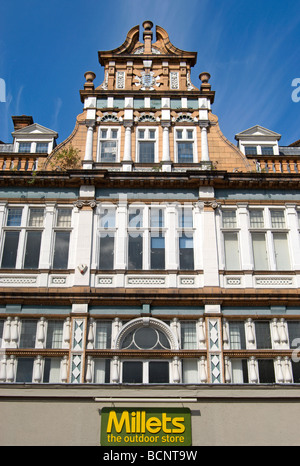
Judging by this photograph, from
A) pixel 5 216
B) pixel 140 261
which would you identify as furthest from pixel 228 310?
pixel 5 216

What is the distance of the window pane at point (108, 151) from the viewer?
A: 76.9ft

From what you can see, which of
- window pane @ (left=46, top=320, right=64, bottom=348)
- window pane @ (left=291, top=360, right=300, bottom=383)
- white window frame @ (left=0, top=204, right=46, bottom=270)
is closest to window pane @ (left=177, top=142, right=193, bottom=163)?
white window frame @ (left=0, top=204, right=46, bottom=270)

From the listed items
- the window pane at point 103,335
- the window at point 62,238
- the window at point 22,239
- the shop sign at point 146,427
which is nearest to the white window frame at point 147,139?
the window at point 62,238

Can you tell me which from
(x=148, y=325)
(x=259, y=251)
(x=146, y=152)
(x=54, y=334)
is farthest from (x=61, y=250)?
(x=259, y=251)

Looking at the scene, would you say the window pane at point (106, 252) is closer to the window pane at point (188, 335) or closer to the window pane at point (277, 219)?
the window pane at point (188, 335)

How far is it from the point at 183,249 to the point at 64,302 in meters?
5.11

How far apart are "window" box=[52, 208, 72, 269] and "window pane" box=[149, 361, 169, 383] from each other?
513cm

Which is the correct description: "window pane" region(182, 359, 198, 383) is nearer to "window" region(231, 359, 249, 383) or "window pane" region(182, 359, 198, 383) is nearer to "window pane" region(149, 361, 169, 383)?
"window pane" region(149, 361, 169, 383)

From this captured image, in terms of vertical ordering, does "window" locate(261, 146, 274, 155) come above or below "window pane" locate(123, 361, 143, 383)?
above

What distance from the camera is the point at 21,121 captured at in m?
27.6

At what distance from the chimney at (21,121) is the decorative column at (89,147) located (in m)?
4.85

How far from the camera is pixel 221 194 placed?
22266 mm

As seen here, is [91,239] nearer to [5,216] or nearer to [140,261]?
[140,261]

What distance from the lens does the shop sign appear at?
15.3 metres
